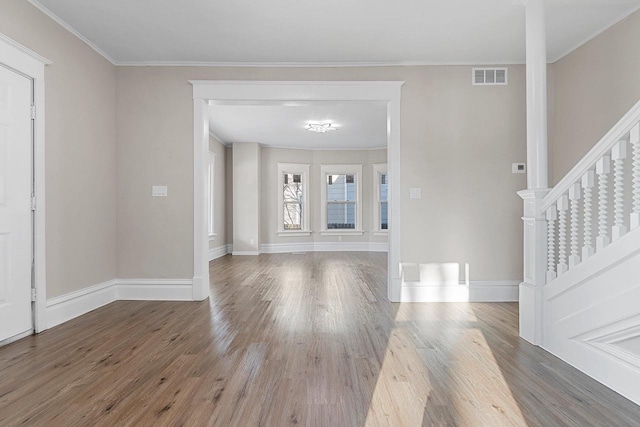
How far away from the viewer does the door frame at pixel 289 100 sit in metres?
4.48

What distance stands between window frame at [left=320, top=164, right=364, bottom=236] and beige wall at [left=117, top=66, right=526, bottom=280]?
620 cm

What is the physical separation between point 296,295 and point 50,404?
296cm

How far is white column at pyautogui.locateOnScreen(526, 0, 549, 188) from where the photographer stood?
3.06 meters

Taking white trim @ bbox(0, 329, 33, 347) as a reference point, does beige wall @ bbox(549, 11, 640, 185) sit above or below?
above

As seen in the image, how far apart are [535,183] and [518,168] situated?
60.8 inches

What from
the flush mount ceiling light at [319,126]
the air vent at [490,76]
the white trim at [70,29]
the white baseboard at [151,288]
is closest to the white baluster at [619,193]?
the air vent at [490,76]

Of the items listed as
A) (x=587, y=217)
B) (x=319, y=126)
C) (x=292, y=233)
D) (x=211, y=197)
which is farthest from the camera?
(x=292, y=233)

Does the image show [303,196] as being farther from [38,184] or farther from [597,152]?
[597,152]

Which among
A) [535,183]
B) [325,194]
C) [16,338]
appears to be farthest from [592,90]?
[325,194]

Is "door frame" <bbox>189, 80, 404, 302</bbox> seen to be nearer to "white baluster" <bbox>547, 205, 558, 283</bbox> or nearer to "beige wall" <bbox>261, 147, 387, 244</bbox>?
"white baluster" <bbox>547, 205, 558, 283</bbox>

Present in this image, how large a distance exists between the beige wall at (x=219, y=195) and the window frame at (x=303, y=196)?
4.57ft

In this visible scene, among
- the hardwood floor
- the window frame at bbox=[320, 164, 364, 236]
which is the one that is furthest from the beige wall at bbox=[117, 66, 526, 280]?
the window frame at bbox=[320, 164, 364, 236]

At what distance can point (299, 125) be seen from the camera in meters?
7.80

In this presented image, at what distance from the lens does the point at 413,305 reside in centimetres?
426
